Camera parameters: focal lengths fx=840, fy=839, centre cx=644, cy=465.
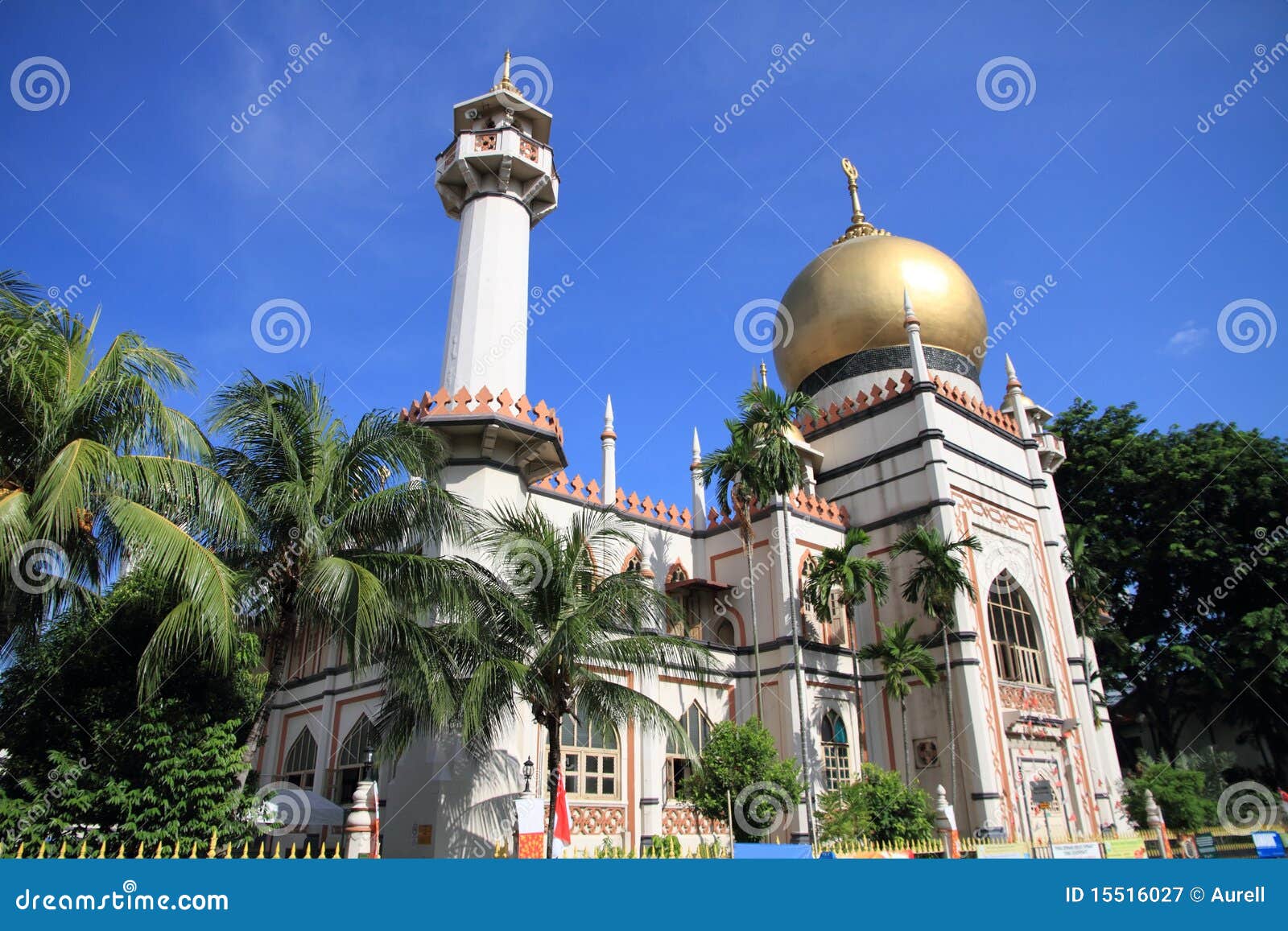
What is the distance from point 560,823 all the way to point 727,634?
374 inches

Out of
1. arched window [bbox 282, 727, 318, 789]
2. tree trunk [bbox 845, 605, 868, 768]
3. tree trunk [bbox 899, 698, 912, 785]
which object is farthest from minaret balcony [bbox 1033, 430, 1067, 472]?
arched window [bbox 282, 727, 318, 789]

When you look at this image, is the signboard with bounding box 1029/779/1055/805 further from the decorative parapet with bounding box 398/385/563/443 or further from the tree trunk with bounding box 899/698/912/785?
the decorative parapet with bounding box 398/385/563/443

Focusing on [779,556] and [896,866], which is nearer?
[896,866]

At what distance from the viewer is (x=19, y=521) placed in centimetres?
830

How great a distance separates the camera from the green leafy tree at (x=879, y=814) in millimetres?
15094

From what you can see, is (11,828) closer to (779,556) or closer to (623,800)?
(623,800)

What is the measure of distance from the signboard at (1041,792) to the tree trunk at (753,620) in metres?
6.55

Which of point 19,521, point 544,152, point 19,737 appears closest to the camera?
point 19,521

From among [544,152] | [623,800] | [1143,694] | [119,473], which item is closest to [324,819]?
[623,800]

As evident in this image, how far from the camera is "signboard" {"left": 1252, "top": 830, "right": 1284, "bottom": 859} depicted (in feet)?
39.1

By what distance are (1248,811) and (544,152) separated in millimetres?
27923

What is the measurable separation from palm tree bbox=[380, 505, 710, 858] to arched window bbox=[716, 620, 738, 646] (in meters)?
7.29

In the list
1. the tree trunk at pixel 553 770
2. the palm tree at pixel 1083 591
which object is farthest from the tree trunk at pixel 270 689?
the palm tree at pixel 1083 591

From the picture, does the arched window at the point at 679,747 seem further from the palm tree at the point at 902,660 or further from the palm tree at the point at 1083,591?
the palm tree at the point at 1083,591
